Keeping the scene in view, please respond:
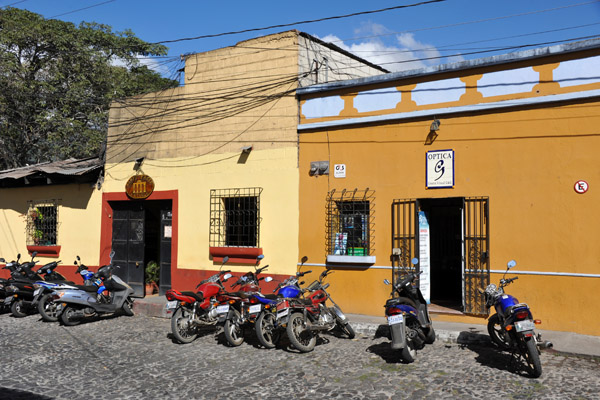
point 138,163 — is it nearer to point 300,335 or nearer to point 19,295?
point 19,295

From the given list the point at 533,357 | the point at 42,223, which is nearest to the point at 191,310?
the point at 533,357

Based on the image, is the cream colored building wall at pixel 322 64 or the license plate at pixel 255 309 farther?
the cream colored building wall at pixel 322 64

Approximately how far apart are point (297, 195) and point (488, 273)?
402cm

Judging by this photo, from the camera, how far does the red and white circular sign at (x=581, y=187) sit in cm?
827

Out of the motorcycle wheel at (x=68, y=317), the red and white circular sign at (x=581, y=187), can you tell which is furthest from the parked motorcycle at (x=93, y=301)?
the red and white circular sign at (x=581, y=187)

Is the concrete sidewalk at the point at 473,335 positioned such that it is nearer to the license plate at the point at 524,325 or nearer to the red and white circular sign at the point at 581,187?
the license plate at the point at 524,325

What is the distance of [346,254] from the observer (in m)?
10.5

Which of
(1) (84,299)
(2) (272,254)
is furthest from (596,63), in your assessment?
(1) (84,299)

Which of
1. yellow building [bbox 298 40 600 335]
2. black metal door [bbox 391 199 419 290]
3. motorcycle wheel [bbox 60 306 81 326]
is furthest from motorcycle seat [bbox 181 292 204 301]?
black metal door [bbox 391 199 419 290]

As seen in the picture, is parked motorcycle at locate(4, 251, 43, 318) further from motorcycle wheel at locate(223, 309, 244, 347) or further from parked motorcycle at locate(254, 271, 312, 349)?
parked motorcycle at locate(254, 271, 312, 349)

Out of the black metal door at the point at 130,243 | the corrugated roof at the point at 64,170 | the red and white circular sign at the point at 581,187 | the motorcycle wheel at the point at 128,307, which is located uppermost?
the corrugated roof at the point at 64,170

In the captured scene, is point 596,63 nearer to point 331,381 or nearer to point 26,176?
point 331,381

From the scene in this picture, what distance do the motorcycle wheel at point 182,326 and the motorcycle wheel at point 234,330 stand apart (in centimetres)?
69

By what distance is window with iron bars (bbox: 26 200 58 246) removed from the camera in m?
15.2
